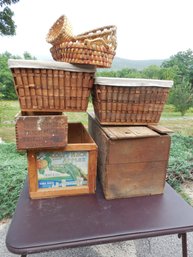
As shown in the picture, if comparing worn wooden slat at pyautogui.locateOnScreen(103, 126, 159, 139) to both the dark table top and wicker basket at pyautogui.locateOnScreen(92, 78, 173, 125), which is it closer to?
wicker basket at pyautogui.locateOnScreen(92, 78, 173, 125)

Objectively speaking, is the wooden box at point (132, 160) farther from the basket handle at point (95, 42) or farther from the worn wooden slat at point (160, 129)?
the basket handle at point (95, 42)

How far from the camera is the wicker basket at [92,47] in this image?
73 centimetres

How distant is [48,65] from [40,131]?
0.25m

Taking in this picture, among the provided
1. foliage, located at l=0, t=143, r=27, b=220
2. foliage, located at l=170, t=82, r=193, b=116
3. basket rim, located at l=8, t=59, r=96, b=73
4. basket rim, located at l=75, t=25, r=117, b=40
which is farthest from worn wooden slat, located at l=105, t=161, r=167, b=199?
foliage, located at l=170, t=82, r=193, b=116

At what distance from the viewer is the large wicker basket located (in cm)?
73

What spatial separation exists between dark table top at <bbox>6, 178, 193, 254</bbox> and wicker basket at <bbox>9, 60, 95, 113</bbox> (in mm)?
396

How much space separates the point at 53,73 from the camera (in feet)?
2.50

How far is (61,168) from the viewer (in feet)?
2.82

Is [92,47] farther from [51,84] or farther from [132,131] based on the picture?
[132,131]

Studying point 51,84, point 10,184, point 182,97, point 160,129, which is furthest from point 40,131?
point 182,97

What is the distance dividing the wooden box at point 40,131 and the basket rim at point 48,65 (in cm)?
18

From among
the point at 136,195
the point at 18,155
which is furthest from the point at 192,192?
the point at 18,155

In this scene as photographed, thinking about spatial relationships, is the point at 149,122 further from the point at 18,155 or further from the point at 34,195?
the point at 18,155

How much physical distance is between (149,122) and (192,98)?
572 centimetres
